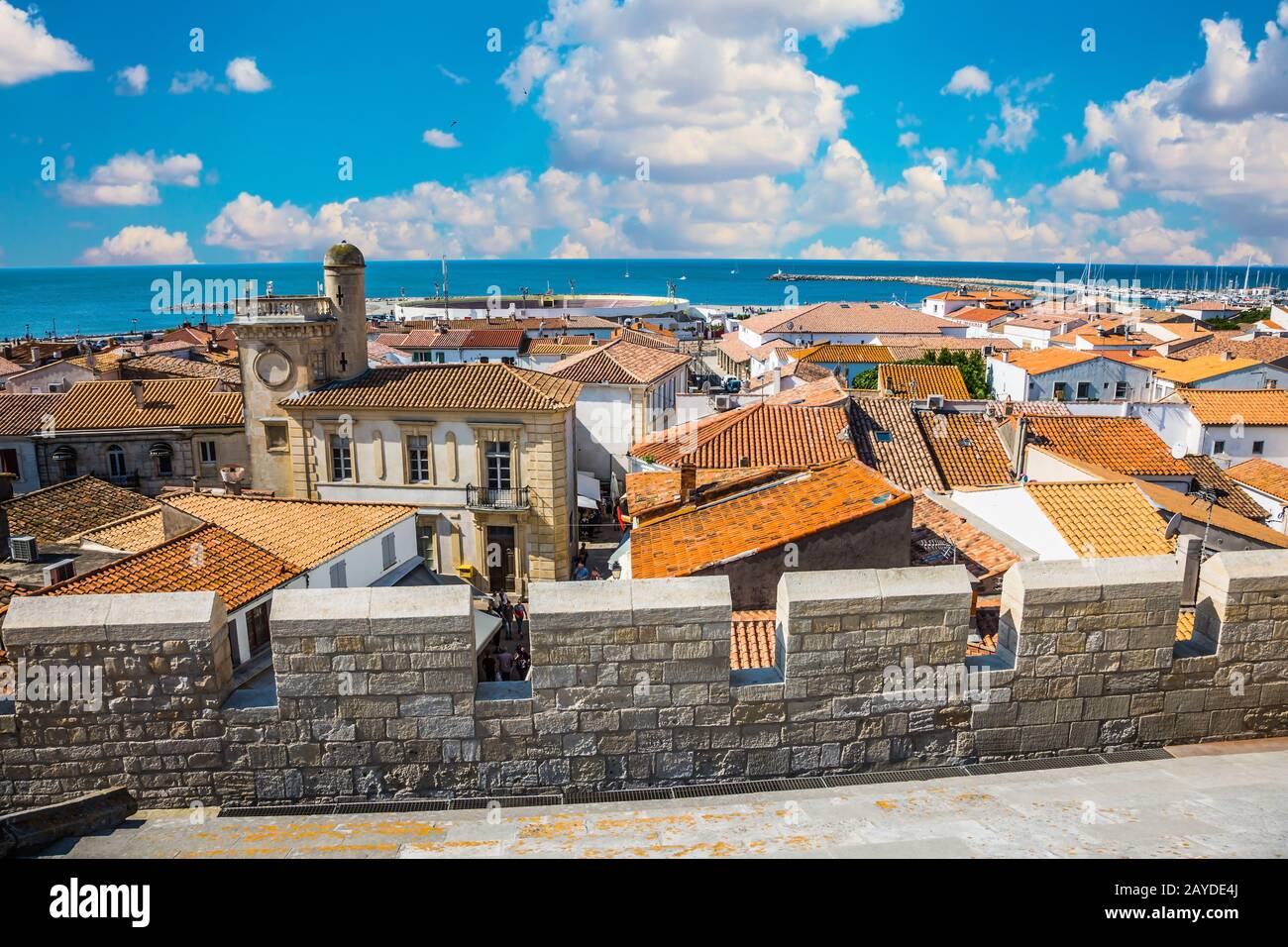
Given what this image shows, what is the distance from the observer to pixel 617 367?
144 feet

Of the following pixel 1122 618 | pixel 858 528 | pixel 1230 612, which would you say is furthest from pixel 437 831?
pixel 858 528

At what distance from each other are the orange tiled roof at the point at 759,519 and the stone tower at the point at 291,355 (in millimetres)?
20907

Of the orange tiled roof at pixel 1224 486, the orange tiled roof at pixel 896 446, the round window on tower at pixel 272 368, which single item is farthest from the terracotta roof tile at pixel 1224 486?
the round window on tower at pixel 272 368

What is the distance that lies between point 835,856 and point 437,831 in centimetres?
236

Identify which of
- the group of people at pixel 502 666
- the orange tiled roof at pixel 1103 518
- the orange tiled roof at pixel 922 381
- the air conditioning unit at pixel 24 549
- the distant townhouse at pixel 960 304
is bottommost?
the group of people at pixel 502 666

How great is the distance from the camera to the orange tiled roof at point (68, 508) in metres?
22.7

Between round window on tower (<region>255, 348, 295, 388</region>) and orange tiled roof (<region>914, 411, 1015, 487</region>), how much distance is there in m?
21.6

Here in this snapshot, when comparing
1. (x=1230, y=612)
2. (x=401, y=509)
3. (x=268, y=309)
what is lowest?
(x=401, y=509)

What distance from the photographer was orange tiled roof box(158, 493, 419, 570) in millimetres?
A: 17719

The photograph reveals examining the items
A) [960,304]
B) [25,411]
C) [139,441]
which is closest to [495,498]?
[139,441]

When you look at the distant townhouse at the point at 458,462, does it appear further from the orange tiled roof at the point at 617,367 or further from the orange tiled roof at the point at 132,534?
the orange tiled roof at the point at 132,534

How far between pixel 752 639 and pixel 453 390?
22400mm

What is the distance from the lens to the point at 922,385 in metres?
49.2
